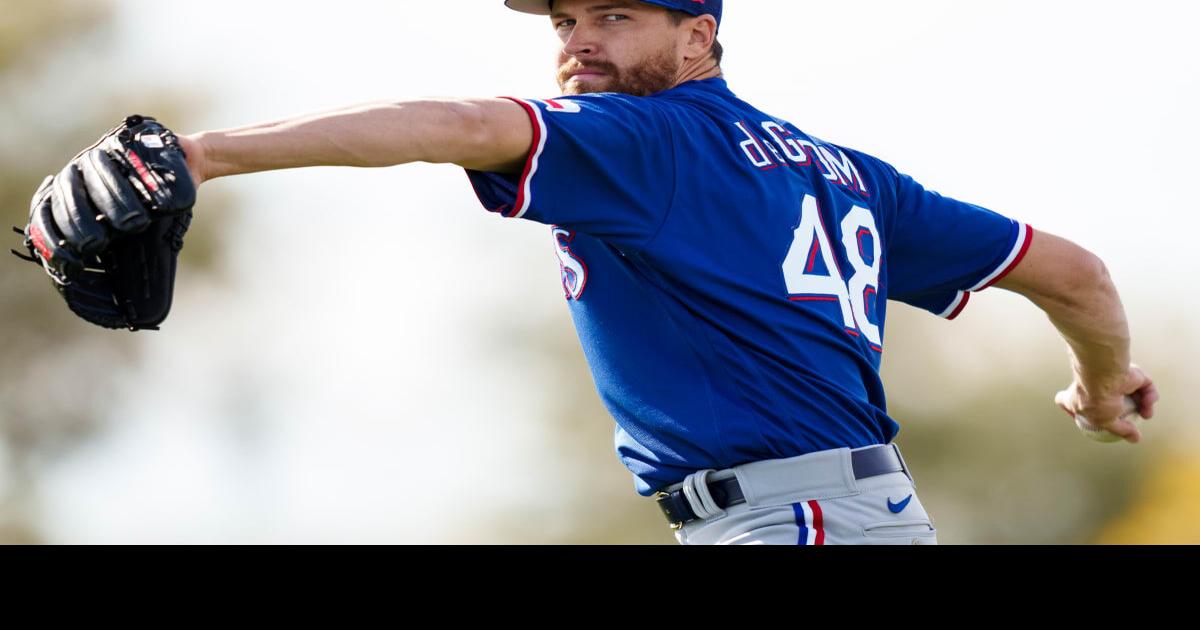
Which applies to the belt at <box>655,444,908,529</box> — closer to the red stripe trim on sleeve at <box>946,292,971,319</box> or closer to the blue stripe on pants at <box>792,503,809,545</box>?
the blue stripe on pants at <box>792,503,809,545</box>

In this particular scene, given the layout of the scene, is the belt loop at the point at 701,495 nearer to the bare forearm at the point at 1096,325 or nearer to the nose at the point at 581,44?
the nose at the point at 581,44

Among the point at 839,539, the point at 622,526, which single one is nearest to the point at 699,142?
the point at 839,539

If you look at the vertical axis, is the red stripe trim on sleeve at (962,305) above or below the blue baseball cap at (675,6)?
below

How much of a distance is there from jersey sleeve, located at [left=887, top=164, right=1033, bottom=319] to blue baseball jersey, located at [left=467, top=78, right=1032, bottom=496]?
1.83 feet

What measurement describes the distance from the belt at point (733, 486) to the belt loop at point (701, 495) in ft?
0.05

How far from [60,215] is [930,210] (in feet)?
8.71

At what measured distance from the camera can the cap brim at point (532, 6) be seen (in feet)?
13.8

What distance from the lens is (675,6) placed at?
4.03 m

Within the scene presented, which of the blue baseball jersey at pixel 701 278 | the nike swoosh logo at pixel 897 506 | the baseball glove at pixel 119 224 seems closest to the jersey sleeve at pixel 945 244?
the blue baseball jersey at pixel 701 278

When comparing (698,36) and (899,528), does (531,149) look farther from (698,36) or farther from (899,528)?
(899,528)

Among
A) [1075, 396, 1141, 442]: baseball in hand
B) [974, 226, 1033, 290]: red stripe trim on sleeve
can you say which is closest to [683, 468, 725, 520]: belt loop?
[974, 226, 1033, 290]: red stripe trim on sleeve

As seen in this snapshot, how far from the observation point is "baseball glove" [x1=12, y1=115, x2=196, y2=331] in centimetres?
264

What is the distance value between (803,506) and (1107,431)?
195 centimetres
